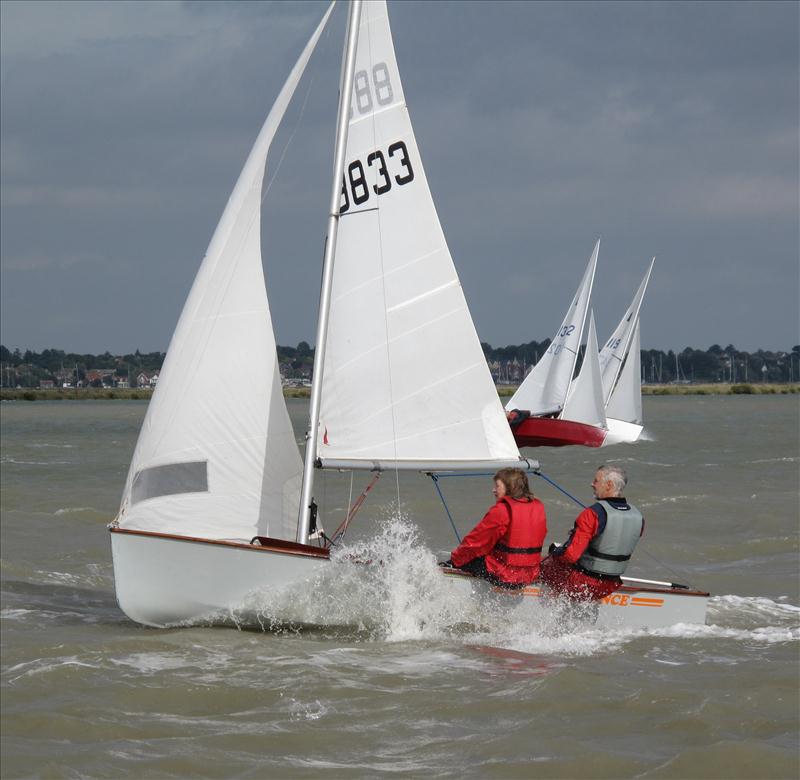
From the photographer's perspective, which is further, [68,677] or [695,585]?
[695,585]

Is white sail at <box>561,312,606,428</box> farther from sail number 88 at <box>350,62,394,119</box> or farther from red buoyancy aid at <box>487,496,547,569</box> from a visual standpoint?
red buoyancy aid at <box>487,496,547,569</box>

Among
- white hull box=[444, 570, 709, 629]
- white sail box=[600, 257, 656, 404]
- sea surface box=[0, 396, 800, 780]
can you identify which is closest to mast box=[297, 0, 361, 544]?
sea surface box=[0, 396, 800, 780]

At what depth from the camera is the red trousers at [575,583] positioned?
7009 mm

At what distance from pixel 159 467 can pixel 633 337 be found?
28.1 meters

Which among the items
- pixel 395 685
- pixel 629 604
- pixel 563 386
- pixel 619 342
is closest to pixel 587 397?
pixel 563 386

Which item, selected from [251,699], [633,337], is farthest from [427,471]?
[633,337]

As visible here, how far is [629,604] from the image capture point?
712 centimetres

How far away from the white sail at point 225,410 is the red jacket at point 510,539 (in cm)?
136

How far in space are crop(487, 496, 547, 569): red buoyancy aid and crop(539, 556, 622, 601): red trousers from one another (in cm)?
16

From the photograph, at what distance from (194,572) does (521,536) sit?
192 cm

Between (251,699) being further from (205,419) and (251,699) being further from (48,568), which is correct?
(48,568)

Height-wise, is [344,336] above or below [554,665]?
above

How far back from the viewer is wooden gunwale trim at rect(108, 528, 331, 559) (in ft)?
22.4

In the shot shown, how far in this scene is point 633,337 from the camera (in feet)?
112
